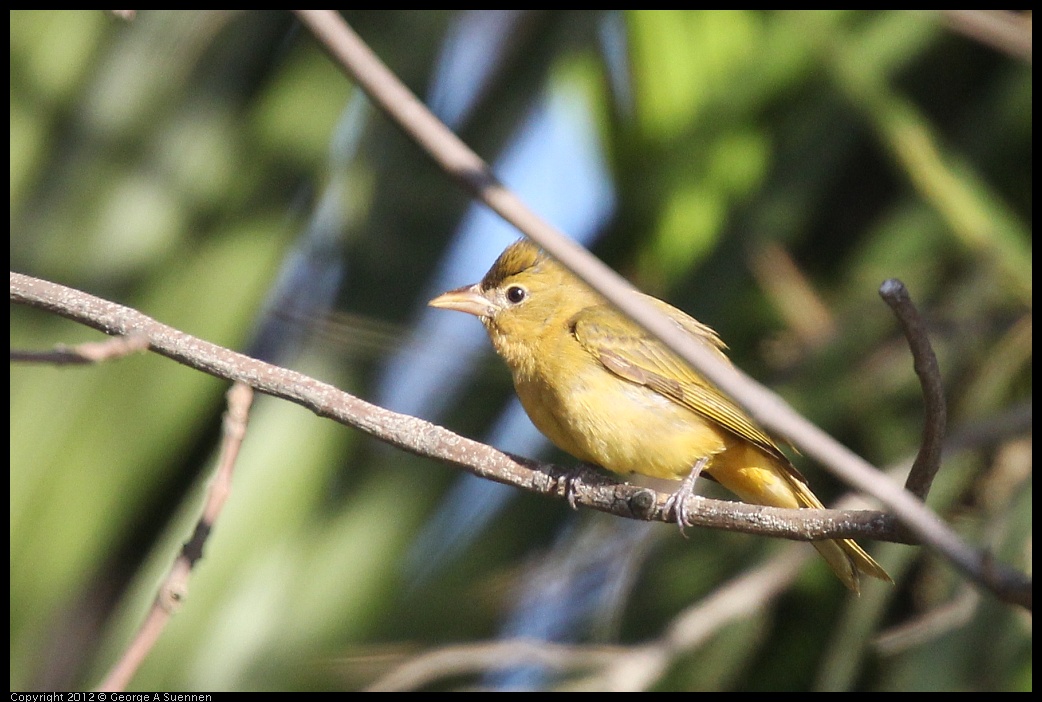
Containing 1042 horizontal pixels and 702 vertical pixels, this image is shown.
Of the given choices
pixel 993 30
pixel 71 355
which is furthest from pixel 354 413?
pixel 993 30

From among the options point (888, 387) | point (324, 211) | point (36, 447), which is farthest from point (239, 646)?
point (888, 387)

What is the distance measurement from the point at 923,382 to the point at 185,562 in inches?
54.1

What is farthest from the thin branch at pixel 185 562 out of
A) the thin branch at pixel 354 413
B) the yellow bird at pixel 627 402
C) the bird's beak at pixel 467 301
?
the bird's beak at pixel 467 301

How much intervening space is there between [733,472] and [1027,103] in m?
2.23

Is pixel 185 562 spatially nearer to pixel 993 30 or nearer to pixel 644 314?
pixel 644 314

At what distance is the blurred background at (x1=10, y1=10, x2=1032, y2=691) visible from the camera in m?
3.90

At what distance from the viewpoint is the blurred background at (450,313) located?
153 inches

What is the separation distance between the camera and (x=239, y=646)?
405cm

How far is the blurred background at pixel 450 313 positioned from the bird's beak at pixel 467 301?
0.35 m

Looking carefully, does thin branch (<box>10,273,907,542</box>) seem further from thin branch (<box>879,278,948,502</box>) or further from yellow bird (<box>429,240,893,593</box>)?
yellow bird (<box>429,240,893,593</box>)

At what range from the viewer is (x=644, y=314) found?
4.75 feet

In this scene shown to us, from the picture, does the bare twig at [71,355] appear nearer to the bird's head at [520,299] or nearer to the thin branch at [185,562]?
the thin branch at [185,562]

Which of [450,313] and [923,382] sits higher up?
[450,313]

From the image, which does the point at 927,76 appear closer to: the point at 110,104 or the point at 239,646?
the point at 110,104
